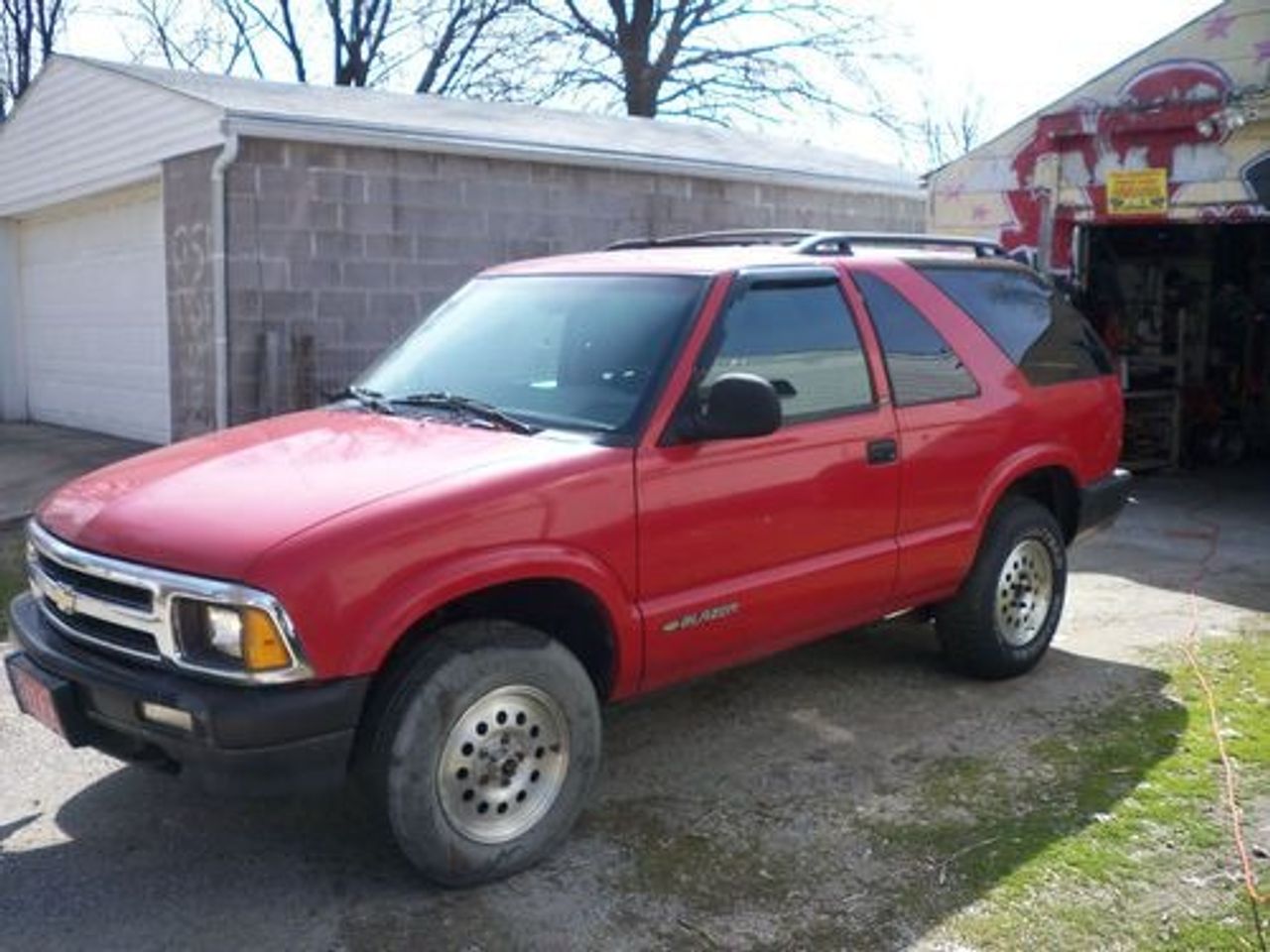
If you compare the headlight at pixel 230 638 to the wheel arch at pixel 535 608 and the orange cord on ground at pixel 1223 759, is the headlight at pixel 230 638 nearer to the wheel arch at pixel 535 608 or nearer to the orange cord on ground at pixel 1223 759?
the wheel arch at pixel 535 608

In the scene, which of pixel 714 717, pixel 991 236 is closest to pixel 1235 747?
pixel 714 717

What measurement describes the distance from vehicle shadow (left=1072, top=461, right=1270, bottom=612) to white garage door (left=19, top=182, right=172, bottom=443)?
860cm

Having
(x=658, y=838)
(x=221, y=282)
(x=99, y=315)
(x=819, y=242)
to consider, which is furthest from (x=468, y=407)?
(x=99, y=315)

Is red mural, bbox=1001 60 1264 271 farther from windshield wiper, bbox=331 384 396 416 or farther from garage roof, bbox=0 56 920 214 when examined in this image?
windshield wiper, bbox=331 384 396 416

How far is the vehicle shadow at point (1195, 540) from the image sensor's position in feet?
25.8

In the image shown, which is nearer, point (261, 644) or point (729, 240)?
point (261, 644)

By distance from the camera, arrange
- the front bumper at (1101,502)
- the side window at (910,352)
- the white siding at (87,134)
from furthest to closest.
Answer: the white siding at (87,134) → the front bumper at (1101,502) → the side window at (910,352)

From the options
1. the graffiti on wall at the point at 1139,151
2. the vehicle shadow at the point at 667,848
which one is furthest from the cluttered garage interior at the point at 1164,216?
the vehicle shadow at the point at 667,848

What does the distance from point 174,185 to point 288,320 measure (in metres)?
1.74

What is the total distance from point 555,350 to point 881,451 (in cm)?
131

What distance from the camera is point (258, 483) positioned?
377cm

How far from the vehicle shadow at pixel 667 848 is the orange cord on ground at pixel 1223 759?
0.18m

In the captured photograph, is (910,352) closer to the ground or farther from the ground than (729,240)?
closer to the ground

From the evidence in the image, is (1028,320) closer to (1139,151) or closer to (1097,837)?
(1097,837)
